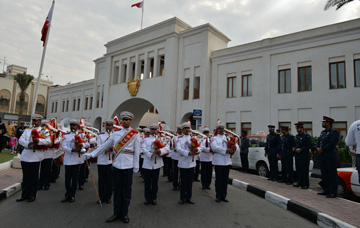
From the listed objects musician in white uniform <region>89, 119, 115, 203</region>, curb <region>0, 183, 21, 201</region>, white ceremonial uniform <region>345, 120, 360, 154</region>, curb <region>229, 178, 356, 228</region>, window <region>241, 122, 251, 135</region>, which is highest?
window <region>241, 122, 251, 135</region>

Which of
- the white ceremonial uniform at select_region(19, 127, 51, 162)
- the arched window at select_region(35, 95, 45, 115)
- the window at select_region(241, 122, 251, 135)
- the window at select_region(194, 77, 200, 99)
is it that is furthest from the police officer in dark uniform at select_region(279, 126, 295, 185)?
the arched window at select_region(35, 95, 45, 115)

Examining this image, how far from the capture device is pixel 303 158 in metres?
8.16

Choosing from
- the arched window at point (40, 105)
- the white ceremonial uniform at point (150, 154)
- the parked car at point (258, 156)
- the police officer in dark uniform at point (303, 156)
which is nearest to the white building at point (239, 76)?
the parked car at point (258, 156)

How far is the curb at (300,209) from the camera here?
15.4ft

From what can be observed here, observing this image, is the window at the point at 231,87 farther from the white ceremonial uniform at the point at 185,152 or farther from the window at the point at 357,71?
the white ceremonial uniform at the point at 185,152

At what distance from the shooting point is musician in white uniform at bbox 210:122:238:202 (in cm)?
644

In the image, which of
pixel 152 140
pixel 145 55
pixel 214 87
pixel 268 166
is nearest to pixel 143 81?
pixel 145 55

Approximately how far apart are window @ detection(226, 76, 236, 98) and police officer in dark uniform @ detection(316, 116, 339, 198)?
1327 centimetres

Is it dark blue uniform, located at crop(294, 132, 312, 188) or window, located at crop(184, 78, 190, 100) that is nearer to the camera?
dark blue uniform, located at crop(294, 132, 312, 188)

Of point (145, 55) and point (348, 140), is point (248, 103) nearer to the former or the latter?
point (145, 55)

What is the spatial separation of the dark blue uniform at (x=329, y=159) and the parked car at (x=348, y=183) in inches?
11.3

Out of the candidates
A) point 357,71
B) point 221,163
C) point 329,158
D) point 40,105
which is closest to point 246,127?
point 357,71

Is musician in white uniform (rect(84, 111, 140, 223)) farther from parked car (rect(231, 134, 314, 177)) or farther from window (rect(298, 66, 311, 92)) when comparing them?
window (rect(298, 66, 311, 92))

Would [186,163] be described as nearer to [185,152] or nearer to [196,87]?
[185,152]
